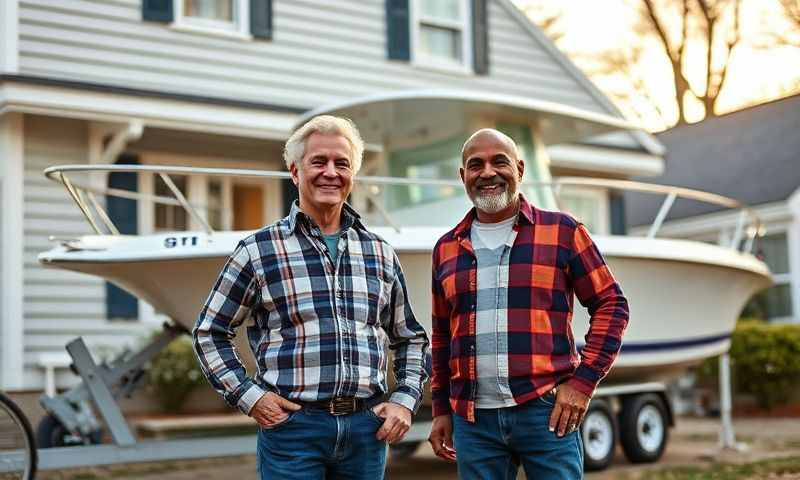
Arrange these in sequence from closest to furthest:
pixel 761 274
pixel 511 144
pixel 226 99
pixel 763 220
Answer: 1. pixel 511 144
2. pixel 761 274
3. pixel 226 99
4. pixel 763 220

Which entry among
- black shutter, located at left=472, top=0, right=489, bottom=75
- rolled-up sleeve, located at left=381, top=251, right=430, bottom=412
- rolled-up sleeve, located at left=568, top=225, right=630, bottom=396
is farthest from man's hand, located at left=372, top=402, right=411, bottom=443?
black shutter, located at left=472, top=0, right=489, bottom=75

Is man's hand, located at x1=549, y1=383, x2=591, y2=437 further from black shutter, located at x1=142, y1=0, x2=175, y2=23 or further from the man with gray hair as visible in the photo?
black shutter, located at x1=142, y1=0, x2=175, y2=23

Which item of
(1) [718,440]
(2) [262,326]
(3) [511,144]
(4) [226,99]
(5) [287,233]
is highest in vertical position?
(4) [226,99]

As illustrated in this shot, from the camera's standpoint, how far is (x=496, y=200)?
3.20 m

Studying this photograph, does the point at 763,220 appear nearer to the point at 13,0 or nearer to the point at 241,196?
the point at 241,196

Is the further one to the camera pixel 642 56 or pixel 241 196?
pixel 642 56

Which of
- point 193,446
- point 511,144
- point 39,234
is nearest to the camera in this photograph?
point 511,144

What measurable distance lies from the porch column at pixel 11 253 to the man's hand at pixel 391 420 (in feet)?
23.6

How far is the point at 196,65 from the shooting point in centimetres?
1070

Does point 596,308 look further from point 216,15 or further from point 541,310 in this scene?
point 216,15

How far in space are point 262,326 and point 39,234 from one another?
7404 millimetres

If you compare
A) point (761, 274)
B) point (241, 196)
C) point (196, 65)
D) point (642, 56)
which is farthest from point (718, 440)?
point (642, 56)

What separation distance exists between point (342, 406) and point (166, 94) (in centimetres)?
769

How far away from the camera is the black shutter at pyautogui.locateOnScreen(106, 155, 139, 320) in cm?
1010
